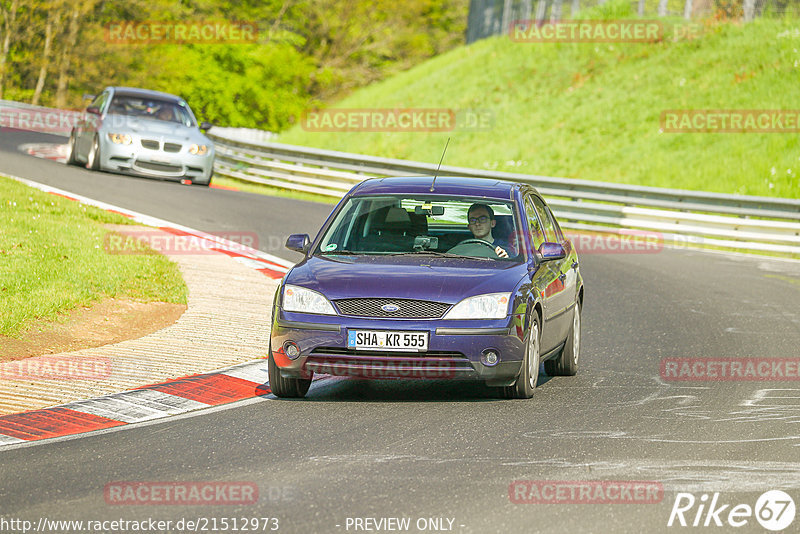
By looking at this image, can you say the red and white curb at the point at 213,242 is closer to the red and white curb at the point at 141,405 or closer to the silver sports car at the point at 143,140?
the silver sports car at the point at 143,140

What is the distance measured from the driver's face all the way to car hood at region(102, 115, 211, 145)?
1517cm

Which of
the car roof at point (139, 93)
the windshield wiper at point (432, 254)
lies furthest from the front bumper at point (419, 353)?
Result: the car roof at point (139, 93)

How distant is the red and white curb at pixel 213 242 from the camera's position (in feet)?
50.8

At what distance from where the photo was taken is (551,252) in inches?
362

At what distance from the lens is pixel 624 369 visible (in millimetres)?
10367

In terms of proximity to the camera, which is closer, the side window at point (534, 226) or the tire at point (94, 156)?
the side window at point (534, 226)

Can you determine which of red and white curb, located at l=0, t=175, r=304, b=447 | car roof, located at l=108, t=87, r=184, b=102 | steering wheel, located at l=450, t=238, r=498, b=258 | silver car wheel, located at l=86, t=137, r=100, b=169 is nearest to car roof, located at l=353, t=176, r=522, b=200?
steering wheel, located at l=450, t=238, r=498, b=258

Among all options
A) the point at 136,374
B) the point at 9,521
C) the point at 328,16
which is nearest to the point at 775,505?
the point at 9,521

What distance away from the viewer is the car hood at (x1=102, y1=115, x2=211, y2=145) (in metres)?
23.7

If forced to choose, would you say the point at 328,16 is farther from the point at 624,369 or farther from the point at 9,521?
the point at 9,521

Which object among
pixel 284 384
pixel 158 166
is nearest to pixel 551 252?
pixel 284 384

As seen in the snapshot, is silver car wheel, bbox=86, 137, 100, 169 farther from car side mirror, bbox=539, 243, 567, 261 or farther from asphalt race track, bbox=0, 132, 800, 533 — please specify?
car side mirror, bbox=539, 243, 567, 261

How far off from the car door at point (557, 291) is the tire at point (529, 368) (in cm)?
43

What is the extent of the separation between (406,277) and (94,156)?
17177 mm
